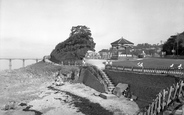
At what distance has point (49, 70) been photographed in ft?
123

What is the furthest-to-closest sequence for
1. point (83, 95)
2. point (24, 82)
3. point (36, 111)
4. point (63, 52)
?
1. point (63, 52)
2. point (24, 82)
3. point (83, 95)
4. point (36, 111)

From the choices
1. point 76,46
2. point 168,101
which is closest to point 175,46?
point 76,46

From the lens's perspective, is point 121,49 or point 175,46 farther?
point 175,46

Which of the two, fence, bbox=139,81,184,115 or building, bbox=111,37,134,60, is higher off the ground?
building, bbox=111,37,134,60

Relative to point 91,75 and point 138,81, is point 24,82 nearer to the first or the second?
point 91,75

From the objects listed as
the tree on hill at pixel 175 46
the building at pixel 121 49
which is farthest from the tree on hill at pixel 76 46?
the tree on hill at pixel 175 46

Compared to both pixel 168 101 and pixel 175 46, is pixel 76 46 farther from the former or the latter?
pixel 168 101

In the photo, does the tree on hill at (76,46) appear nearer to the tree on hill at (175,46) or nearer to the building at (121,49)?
the building at (121,49)

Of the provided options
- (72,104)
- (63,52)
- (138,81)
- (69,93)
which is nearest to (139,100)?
(138,81)

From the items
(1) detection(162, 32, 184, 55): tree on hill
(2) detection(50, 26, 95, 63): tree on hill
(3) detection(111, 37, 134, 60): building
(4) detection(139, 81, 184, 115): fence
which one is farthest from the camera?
(2) detection(50, 26, 95, 63): tree on hill

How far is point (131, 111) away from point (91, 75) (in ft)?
38.7

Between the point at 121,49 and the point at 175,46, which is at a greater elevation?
the point at 175,46

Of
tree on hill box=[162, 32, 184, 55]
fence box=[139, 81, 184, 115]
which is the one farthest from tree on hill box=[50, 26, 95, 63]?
fence box=[139, 81, 184, 115]

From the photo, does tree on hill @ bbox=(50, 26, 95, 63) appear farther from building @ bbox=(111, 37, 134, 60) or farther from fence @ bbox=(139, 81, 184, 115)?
fence @ bbox=(139, 81, 184, 115)
